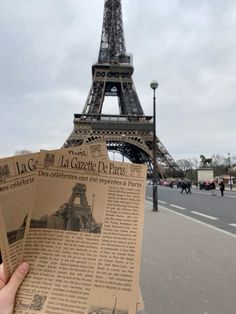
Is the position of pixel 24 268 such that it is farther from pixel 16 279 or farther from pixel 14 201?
pixel 14 201

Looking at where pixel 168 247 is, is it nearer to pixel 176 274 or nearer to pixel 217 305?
pixel 176 274

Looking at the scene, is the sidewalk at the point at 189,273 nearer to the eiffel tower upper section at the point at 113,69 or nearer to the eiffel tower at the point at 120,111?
the eiffel tower at the point at 120,111

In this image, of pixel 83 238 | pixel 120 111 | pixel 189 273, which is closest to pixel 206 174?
pixel 120 111

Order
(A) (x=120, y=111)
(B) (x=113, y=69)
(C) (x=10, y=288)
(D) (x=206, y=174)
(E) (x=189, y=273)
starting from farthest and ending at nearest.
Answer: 1. (A) (x=120, y=111)
2. (B) (x=113, y=69)
3. (D) (x=206, y=174)
4. (E) (x=189, y=273)
5. (C) (x=10, y=288)

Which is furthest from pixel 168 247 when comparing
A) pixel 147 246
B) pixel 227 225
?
pixel 227 225

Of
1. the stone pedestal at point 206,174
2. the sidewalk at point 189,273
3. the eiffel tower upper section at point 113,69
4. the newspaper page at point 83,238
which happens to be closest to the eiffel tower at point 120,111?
the eiffel tower upper section at point 113,69

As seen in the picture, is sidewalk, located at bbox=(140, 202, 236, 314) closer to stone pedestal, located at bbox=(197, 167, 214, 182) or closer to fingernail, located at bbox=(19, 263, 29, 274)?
fingernail, located at bbox=(19, 263, 29, 274)
